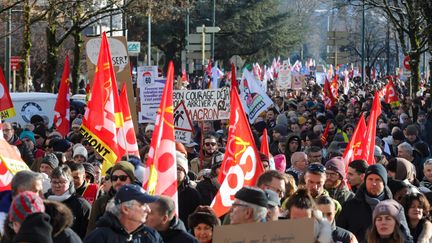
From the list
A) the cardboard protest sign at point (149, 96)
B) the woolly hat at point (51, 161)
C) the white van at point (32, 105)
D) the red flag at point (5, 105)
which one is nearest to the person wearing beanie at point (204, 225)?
the woolly hat at point (51, 161)

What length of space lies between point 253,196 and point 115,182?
7.87 feet

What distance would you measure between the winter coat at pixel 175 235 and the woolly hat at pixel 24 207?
1545 millimetres

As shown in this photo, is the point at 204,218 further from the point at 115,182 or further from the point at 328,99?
the point at 328,99

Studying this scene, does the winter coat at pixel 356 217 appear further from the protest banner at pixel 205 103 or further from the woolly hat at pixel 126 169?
the protest banner at pixel 205 103

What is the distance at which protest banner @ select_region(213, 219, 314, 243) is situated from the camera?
6.85m

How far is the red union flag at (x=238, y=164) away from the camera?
1002 cm

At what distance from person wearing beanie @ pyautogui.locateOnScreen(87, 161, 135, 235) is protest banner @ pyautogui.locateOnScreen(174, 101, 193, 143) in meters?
6.81

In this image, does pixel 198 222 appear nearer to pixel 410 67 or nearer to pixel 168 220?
pixel 168 220

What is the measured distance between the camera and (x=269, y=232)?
685cm

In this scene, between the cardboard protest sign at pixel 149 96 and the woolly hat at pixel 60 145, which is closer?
the woolly hat at pixel 60 145

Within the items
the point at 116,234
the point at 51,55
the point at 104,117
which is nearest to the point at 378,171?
the point at 104,117

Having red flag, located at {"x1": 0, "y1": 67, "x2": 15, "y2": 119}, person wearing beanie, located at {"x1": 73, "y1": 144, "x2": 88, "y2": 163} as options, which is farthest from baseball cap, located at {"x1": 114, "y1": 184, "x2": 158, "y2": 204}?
red flag, located at {"x1": 0, "y1": 67, "x2": 15, "y2": 119}

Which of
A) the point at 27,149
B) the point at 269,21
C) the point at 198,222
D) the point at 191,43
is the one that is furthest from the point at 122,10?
the point at 269,21

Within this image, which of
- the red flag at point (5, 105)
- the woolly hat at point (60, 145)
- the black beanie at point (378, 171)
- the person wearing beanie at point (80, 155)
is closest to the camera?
the black beanie at point (378, 171)
